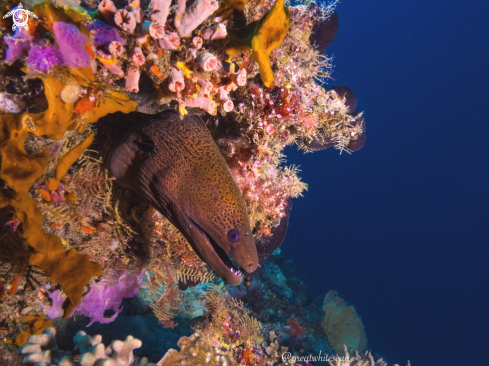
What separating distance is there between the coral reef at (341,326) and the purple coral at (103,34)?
11.8 m

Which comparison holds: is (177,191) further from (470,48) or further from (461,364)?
(470,48)

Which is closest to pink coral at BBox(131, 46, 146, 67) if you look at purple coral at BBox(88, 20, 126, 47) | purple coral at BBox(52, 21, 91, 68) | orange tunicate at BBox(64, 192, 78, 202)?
purple coral at BBox(88, 20, 126, 47)

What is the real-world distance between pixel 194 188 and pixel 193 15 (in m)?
1.36

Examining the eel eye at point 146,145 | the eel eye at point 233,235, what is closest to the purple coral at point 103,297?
the eel eye at point 146,145

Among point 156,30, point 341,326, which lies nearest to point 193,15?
point 156,30

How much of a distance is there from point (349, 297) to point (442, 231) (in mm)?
35842

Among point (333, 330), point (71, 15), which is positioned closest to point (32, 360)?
point (71, 15)

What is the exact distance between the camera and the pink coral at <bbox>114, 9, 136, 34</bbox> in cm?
182

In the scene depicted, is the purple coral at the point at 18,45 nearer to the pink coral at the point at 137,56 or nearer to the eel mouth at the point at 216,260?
the pink coral at the point at 137,56

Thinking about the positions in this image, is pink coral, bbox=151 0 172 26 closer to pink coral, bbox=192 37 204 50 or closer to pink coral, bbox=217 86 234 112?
pink coral, bbox=192 37 204 50

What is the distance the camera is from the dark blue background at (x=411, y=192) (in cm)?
3912

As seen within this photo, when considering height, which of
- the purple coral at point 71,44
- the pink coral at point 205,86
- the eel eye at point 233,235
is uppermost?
the pink coral at point 205,86

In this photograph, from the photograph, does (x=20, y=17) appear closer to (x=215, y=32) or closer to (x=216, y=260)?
(x=215, y=32)

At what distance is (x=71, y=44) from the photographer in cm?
165
